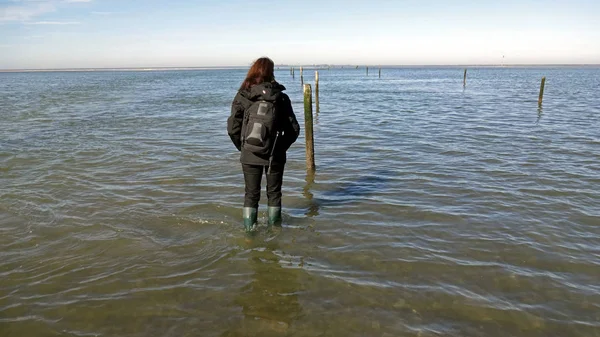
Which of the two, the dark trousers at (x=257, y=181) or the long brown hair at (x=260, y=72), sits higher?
the long brown hair at (x=260, y=72)

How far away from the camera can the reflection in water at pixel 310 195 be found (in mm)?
7555

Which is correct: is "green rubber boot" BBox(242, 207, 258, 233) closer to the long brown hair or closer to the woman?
the woman

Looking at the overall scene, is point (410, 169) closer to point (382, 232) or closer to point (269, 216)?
point (382, 232)

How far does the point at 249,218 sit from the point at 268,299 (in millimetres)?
1773

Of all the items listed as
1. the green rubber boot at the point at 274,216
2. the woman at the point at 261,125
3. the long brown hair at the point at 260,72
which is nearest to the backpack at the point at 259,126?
the woman at the point at 261,125

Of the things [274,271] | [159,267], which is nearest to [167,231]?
[159,267]

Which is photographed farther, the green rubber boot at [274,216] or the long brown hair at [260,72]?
the green rubber boot at [274,216]

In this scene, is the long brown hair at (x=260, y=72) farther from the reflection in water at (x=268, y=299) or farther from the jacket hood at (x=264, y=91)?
the reflection in water at (x=268, y=299)

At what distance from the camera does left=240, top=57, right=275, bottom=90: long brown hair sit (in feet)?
17.3

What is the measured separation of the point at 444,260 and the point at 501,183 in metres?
4.51

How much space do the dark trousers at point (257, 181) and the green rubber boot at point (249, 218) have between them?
82 mm

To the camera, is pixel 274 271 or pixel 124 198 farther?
pixel 124 198

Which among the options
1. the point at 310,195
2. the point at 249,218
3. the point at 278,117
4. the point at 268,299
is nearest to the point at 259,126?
the point at 278,117

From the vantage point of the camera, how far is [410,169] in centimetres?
1056
